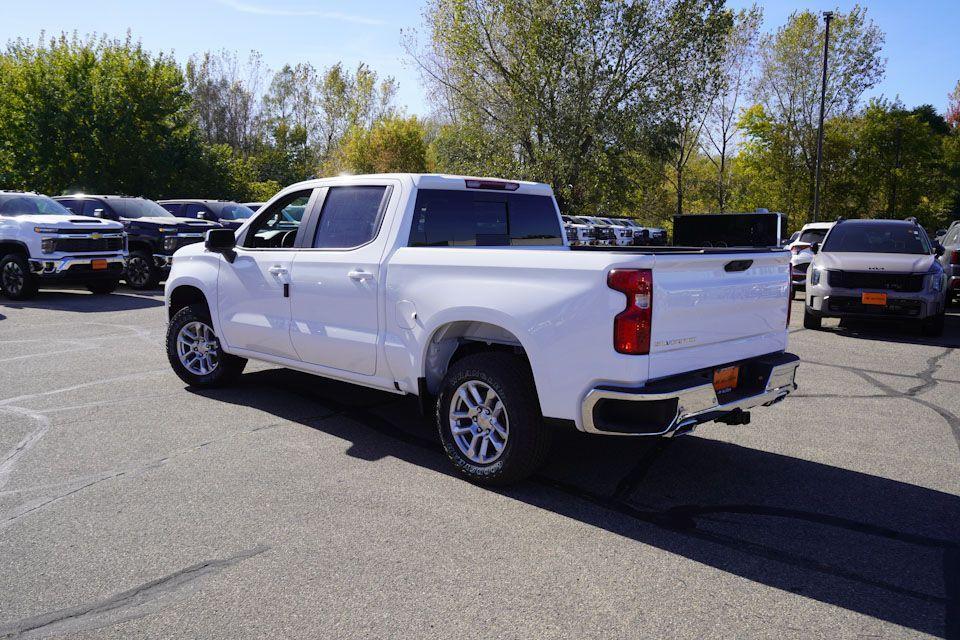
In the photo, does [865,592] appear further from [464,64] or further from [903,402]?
[464,64]

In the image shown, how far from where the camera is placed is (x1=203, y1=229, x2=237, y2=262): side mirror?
619 cm

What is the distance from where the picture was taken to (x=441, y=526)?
3.96 metres

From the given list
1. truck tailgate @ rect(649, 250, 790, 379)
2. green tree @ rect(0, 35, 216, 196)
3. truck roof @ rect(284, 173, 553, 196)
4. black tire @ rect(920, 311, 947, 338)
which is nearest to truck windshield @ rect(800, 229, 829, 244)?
black tire @ rect(920, 311, 947, 338)

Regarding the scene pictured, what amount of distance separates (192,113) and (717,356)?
6240cm

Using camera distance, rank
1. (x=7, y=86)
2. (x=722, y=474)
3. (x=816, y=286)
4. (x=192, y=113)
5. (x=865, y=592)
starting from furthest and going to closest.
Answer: (x=192, y=113)
(x=7, y=86)
(x=816, y=286)
(x=722, y=474)
(x=865, y=592)

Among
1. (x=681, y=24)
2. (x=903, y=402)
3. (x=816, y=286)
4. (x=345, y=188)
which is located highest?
(x=681, y=24)

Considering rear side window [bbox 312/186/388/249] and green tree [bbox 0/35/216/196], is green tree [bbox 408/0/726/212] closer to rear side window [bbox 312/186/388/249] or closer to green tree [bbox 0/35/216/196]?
green tree [bbox 0/35/216/196]

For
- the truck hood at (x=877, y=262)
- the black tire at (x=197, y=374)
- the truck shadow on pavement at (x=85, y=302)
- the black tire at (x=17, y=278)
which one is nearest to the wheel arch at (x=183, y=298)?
the black tire at (x=197, y=374)

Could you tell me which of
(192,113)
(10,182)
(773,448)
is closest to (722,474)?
(773,448)

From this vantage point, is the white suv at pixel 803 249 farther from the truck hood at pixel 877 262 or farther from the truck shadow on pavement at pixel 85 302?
the truck shadow on pavement at pixel 85 302

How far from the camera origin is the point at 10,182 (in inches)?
1225

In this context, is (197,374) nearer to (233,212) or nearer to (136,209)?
(136,209)

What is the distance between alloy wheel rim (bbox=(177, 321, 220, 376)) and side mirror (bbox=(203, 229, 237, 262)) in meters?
0.83

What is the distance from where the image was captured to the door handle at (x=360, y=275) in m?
5.12
